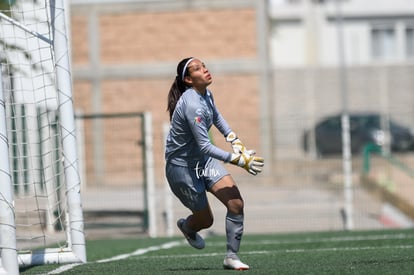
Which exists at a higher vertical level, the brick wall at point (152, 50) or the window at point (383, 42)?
the window at point (383, 42)

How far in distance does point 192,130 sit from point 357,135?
21415 millimetres

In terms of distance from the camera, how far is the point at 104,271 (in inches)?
378

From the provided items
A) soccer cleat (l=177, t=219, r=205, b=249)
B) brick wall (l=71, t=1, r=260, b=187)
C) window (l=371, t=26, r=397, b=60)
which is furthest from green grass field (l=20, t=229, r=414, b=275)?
window (l=371, t=26, r=397, b=60)

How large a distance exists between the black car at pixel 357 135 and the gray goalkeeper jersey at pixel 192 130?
12913 mm

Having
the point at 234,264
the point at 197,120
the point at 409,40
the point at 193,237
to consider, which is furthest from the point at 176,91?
the point at 409,40

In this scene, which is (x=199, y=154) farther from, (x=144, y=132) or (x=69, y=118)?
(x=144, y=132)

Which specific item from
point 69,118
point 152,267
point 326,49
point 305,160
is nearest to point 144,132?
point 305,160

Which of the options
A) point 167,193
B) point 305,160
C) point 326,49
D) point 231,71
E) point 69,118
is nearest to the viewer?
point 69,118

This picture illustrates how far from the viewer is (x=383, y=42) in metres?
56.4

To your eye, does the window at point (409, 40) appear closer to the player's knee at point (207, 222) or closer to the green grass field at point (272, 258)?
the green grass field at point (272, 258)

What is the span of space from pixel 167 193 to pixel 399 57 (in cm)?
3849

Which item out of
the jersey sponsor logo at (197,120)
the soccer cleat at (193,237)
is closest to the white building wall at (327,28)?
the soccer cleat at (193,237)

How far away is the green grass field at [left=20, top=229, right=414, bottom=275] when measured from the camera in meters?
9.06

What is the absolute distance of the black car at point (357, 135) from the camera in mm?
24114
